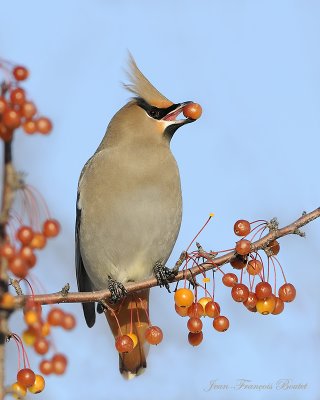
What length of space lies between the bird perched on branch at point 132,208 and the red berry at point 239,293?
3.84 feet

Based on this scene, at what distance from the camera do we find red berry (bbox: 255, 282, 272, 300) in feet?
9.14

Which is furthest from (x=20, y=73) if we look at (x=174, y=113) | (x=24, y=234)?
(x=174, y=113)

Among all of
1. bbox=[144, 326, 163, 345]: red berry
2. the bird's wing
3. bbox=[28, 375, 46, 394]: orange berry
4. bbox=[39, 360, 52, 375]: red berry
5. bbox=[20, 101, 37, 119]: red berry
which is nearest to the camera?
bbox=[20, 101, 37, 119]: red berry

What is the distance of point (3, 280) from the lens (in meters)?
1.51

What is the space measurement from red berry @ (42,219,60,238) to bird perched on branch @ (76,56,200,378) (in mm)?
2037

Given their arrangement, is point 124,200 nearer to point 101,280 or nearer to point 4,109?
point 101,280

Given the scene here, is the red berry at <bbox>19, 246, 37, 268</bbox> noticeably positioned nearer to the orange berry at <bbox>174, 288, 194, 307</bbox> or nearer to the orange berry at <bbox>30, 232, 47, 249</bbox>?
the orange berry at <bbox>30, 232, 47, 249</bbox>

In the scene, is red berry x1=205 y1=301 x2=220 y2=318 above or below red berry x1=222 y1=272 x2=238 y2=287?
below

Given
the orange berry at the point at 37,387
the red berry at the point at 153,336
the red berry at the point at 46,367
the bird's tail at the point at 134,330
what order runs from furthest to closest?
the bird's tail at the point at 134,330
the red berry at the point at 153,336
the orange berry at the point at 37,387
the red berry at the point at 46,367

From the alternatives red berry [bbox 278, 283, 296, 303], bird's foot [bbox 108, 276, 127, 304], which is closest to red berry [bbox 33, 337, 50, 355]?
red berry [bbox 278, 283, 296, 303]

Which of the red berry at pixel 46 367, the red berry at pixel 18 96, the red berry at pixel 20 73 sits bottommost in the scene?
the red berry at pixel 46 367

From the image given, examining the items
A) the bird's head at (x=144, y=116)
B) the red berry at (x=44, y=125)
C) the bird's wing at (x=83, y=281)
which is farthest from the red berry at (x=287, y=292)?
the bird's wing at (x=83, y=281)

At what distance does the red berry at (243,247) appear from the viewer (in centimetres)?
279

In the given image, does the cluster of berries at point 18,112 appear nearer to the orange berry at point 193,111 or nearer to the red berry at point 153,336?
the red berry at point 153,336
